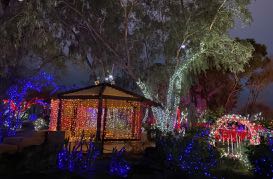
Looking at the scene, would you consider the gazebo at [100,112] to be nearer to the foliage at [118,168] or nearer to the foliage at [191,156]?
the foliage at [191,156]

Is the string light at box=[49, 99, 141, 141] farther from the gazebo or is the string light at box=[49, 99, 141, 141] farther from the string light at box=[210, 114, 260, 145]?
the string light at box=[210, 114, 260, 145]

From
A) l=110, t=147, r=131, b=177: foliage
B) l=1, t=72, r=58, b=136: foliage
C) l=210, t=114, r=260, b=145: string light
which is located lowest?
l=110, t=147, r=131, b=177: foliage

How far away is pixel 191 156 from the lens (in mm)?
9984

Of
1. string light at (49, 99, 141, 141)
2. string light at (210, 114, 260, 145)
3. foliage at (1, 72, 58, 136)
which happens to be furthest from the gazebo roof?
string light at (210, 114, 260, 145)

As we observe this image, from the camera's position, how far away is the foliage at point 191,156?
995 cm

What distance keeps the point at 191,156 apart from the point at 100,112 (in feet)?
18.9

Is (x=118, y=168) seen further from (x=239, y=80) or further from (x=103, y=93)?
(x=239, y=80)

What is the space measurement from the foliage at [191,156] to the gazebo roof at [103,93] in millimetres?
5029

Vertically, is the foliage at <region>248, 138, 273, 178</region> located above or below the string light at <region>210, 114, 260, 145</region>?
below

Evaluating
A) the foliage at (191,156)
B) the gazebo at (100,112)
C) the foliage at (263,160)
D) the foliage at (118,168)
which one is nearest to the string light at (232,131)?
the foliage at (191,156)

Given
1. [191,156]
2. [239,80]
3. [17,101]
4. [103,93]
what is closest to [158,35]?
[103,93]

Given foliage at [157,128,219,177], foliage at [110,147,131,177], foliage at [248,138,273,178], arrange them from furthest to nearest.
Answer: foliage at [157,128,219,177], foliage at [110,147,131,177], foliage at [248,138,273,178]

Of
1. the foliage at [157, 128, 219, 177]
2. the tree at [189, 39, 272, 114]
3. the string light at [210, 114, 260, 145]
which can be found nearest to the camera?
the foliage at [157, 128, 219, 177]

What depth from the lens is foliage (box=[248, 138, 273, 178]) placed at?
8.99 meters
